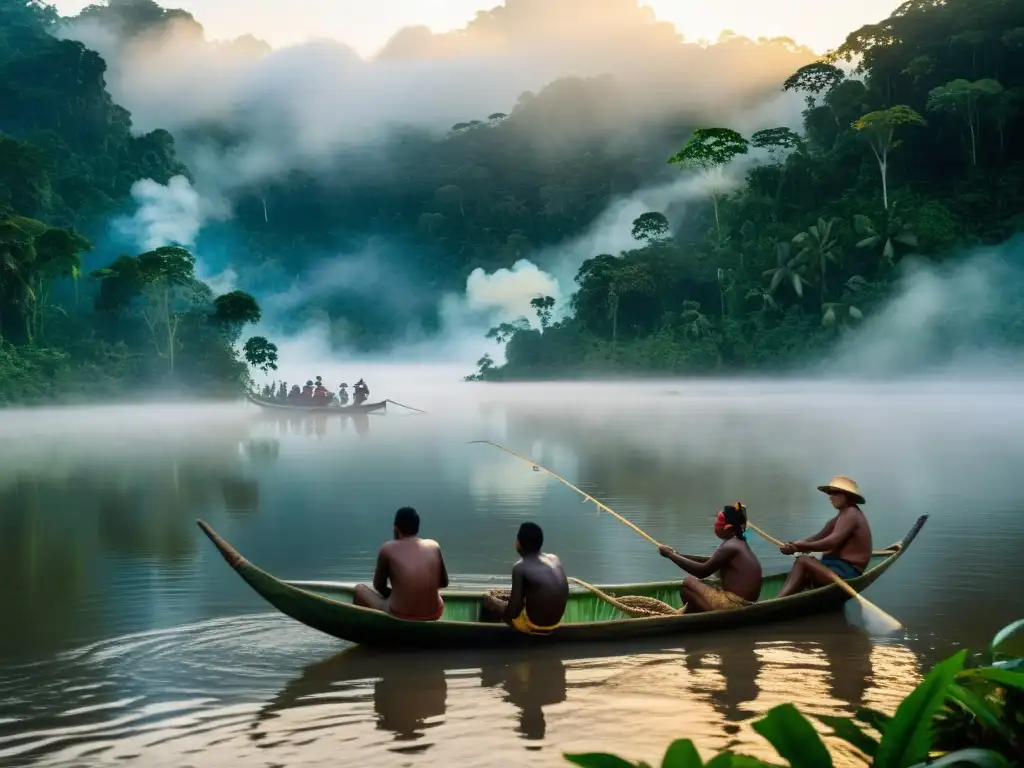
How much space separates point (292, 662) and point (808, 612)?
3567 millimetres

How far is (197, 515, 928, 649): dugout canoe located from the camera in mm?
7004

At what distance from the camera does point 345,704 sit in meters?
6.39

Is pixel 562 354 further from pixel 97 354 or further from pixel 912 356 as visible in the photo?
pixel 97 354

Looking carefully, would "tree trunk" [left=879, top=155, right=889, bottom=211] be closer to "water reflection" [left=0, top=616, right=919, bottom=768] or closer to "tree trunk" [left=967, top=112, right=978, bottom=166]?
"tree trunk" [left=967, top=112, right=978, bottom=166]

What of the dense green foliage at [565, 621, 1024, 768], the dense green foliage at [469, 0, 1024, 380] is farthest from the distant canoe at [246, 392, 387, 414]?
the dense green foliage at [565, 621, 1024, 768]

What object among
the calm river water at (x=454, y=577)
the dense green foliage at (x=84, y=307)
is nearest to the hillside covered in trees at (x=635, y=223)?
the dense green foliage at (x=84, y=307)

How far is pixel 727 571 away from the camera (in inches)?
319

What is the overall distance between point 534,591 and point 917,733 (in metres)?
5.44

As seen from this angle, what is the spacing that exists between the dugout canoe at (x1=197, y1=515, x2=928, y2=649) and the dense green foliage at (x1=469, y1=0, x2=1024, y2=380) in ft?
161

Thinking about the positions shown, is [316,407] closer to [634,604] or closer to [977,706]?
[634,604]

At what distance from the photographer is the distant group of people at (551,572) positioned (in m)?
7.20

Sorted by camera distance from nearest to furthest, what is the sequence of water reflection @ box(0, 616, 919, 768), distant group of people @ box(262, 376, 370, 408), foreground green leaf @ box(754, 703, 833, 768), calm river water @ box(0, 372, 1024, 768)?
foreground green leaf @ box(754, 703, 833, 768), water reflection @ box(0, 616, 919, 768), calm river water @ box(0, 372, 1024, 768), distant group of people @ box(262, 376, 370, 408)

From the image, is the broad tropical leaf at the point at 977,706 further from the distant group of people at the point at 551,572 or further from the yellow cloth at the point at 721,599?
the yellow cloth at the point at 721,599

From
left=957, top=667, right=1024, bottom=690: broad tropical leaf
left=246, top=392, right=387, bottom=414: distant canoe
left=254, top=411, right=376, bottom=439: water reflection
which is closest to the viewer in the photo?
left=957, top=667, right=1024, bottom=690: broad tropical leaf
